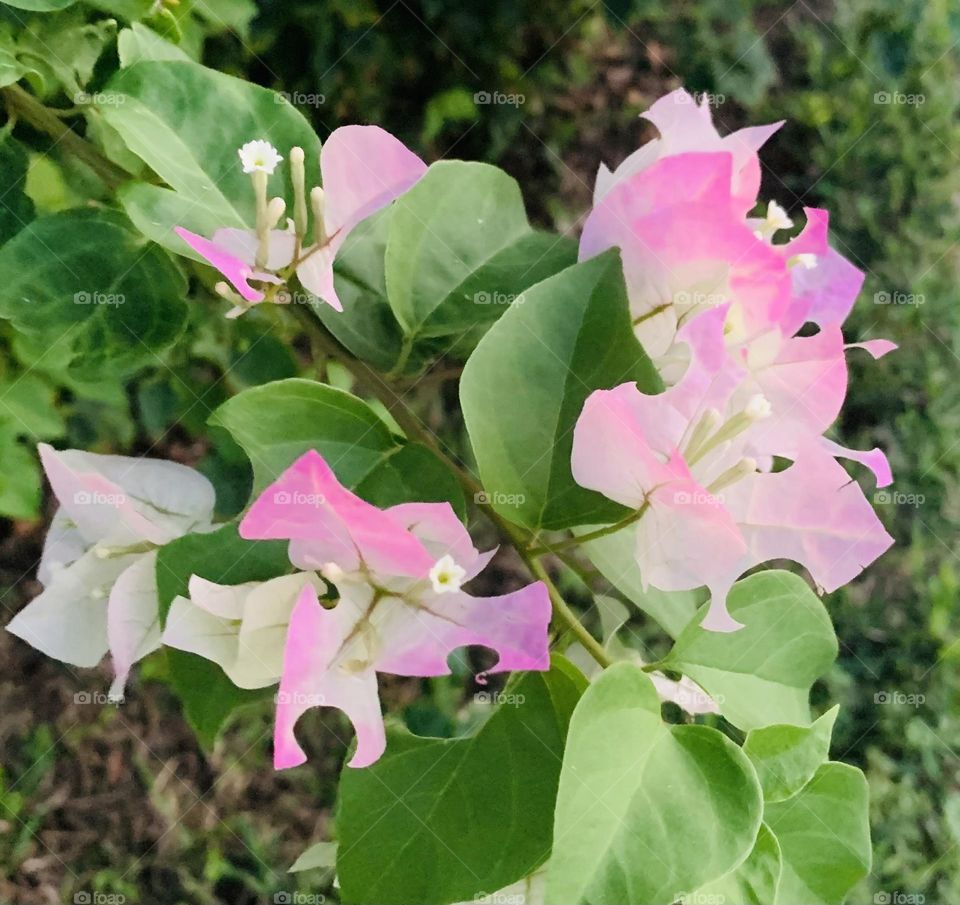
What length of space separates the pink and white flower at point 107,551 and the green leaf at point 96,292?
0.21 feet

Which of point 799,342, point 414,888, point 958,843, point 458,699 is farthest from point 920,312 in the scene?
point 414,888

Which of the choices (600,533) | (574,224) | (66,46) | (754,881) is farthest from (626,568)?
(574,224)

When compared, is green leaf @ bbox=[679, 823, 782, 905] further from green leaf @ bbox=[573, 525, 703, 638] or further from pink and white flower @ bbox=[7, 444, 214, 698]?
pink and white flower @ bbox=[7, 444, 214, 698]

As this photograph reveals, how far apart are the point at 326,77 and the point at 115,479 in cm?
87

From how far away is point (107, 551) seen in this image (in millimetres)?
430

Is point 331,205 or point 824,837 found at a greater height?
→ point 331,205

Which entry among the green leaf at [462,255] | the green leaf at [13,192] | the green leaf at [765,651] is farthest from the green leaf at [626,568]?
the green leaf at [13,192]

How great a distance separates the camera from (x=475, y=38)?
1293mm

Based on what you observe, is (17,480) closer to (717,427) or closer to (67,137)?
(67,137)

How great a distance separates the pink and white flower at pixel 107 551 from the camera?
1.37 ft

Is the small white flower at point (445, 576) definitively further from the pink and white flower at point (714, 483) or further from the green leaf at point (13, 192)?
the green leaf at point (13, 192)

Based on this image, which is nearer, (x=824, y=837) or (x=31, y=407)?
(x=824, y=837)

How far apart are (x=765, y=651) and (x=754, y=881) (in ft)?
0.37

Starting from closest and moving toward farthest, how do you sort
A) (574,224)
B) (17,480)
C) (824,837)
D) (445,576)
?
(445,576) < (824,837) < (17,480) < (574,224)
